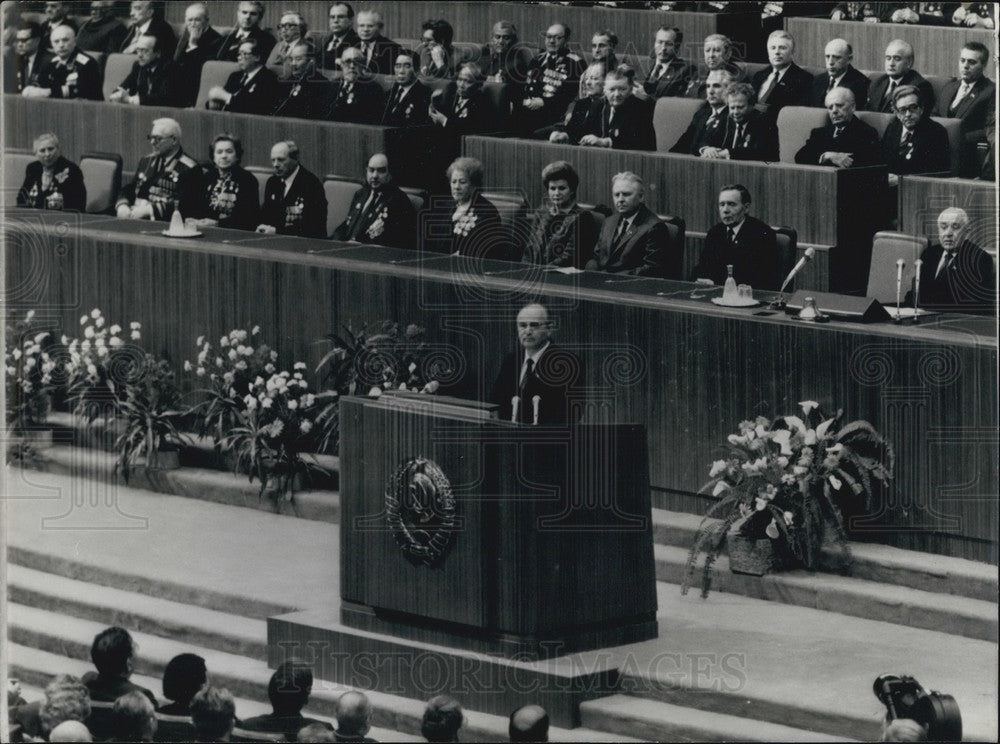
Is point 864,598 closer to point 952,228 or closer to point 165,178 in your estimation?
point 952,228

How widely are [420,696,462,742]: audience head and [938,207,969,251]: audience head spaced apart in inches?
105

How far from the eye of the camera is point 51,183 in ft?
31.6

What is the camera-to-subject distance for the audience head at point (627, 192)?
7941mm

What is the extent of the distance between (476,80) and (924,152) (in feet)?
6.72

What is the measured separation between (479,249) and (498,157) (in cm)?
90

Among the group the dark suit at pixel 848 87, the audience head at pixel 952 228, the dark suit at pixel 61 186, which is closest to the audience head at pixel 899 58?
the dark suit at pixel 848 87

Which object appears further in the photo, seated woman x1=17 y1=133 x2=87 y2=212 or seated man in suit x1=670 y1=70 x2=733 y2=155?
seated woman x1=17 y1=133 x2=87 y2=212

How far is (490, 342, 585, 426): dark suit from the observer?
7.05 meters

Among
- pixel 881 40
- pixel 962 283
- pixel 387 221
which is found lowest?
pixel 962 283

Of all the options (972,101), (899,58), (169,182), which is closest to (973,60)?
(972,101)

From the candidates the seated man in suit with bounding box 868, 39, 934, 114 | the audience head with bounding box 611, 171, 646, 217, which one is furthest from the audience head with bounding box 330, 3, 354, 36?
the audience head with bounding box 611, 171, 646, 217

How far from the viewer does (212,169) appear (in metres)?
9.37

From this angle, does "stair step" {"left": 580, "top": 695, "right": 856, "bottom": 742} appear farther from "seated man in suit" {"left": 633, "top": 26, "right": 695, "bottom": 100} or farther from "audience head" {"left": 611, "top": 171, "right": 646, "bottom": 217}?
"seated man in suit" {"left": 633, "top": 26, "right": 695, "bottom": 100}

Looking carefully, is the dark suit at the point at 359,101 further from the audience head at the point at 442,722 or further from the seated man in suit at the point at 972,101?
the audience head at the point at 442,722
